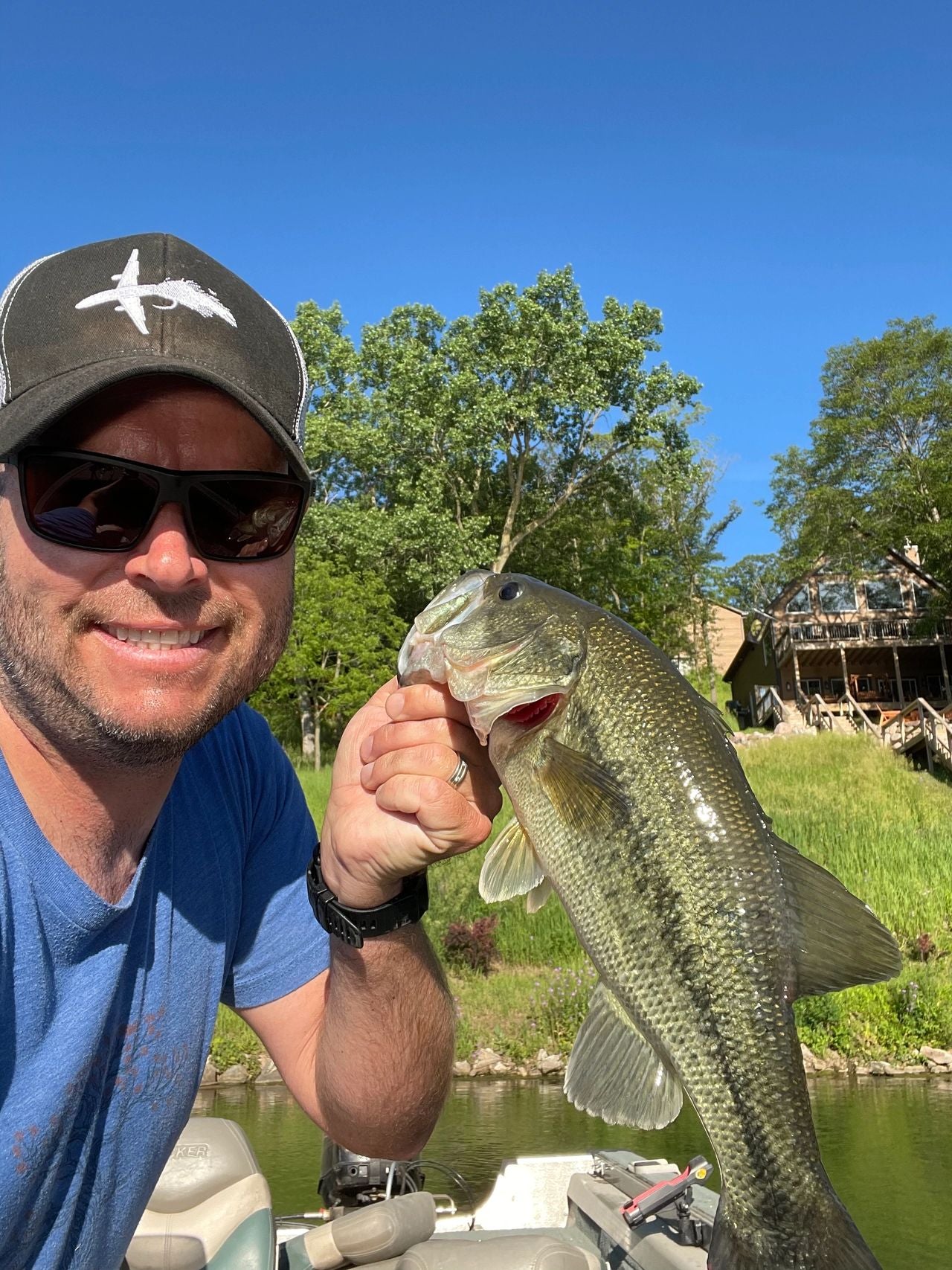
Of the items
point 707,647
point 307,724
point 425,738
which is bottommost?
point 425,738

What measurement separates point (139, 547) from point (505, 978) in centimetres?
1378

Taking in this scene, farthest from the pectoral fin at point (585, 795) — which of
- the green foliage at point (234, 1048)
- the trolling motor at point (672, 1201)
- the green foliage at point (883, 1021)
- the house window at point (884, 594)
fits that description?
the house window at point (884, 594)

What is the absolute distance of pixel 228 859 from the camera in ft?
7.95

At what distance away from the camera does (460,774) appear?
1.97 m

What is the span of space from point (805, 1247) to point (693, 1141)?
10324 millimetres

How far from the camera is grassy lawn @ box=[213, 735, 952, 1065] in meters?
13.3

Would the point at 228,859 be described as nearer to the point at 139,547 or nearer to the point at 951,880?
the point at 139,547

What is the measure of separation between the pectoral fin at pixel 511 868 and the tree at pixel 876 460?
115 ft

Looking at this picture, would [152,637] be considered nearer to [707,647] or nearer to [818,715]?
[818,715]

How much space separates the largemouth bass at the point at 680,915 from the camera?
6.38ft

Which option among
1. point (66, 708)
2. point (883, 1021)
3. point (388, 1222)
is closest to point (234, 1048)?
point (883, 1021)

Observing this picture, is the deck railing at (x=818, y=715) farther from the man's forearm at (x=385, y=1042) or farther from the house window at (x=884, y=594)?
the man's forearm at (x=385, y=1042)

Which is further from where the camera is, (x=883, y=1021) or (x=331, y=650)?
(x=331, y=650)

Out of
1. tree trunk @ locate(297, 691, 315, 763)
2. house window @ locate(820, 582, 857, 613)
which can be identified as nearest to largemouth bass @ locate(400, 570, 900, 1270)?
tree trunk @ locate(297, 691, 315, 763)
